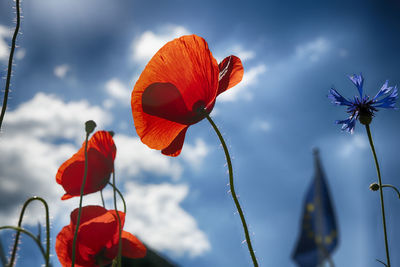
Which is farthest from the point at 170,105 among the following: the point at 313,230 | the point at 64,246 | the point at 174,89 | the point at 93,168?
the point at 313,230

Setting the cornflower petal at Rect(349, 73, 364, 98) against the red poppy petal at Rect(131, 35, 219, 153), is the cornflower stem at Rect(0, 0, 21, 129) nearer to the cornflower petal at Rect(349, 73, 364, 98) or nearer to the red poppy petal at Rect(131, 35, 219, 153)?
the red poppy petal at Rect(131, 35, 219, 153)

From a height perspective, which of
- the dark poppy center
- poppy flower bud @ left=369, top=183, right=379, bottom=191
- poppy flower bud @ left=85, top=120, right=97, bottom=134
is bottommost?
poppy flower bud @ left=369, top=183, right=379, bottom=191

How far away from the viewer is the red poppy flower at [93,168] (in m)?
0.58

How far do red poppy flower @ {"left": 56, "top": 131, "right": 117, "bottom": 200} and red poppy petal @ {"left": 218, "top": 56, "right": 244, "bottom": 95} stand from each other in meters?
0.20

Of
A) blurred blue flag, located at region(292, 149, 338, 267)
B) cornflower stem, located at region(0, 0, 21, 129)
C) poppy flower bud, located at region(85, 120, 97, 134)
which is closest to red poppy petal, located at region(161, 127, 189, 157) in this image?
poppy flower bud, located at region(85, 120, 97, 134)

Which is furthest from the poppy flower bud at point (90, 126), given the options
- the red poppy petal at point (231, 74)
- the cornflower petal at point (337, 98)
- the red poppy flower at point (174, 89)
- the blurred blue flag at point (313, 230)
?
the blurred blue flag at point (313, 230)

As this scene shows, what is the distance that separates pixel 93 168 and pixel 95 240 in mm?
111

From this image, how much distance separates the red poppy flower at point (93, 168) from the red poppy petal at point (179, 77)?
0.11 m

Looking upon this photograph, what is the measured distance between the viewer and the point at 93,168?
569mm

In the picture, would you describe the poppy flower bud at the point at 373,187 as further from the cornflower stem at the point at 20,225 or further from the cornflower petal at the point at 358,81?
the cornflower stem at the point at 20,225

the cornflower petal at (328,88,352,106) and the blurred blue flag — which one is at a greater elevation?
the blurred blue flag

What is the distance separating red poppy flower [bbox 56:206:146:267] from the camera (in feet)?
1.77

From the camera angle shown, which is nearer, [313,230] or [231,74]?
[231,74]

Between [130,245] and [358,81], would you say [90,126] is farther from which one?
[358,81]
